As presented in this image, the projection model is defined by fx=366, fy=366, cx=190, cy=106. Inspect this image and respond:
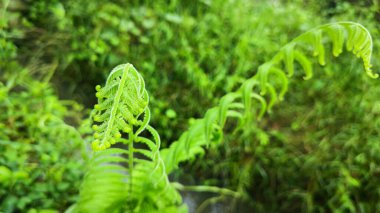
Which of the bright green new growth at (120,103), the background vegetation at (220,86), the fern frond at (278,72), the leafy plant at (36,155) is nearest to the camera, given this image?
the bright green new growth at (120,103)

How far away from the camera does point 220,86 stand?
85.8 inches

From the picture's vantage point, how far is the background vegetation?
2.02 metres

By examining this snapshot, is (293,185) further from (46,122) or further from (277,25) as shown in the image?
(46,122)

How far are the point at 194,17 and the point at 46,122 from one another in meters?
1.23

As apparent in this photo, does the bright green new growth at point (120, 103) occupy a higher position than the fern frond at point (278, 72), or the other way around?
the fern frond at point (278, 72)

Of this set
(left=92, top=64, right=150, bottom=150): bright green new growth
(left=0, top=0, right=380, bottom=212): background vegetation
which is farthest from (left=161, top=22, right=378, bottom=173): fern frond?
(left=0, top=0, right=380, bottom=212): background vegetation

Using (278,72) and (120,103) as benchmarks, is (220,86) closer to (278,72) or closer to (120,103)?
(278,72)

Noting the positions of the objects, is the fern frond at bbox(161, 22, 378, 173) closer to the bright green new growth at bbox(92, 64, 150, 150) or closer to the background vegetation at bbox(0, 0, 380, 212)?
Result: the bright green new growth at bbox(92, 64, 150, 150)

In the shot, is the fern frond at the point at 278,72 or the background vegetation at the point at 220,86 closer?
the fern frond at the point at 278,72

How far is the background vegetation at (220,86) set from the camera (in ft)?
6.61

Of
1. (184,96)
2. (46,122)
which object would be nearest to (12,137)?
(46,122)

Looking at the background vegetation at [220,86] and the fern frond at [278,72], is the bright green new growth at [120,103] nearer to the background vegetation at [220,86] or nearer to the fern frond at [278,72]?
the fern frond at [278,72]

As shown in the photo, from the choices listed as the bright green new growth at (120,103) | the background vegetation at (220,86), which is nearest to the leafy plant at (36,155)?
the background vegetation at (220,86)

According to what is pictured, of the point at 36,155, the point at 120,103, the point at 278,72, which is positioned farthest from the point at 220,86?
the point at 120,103
